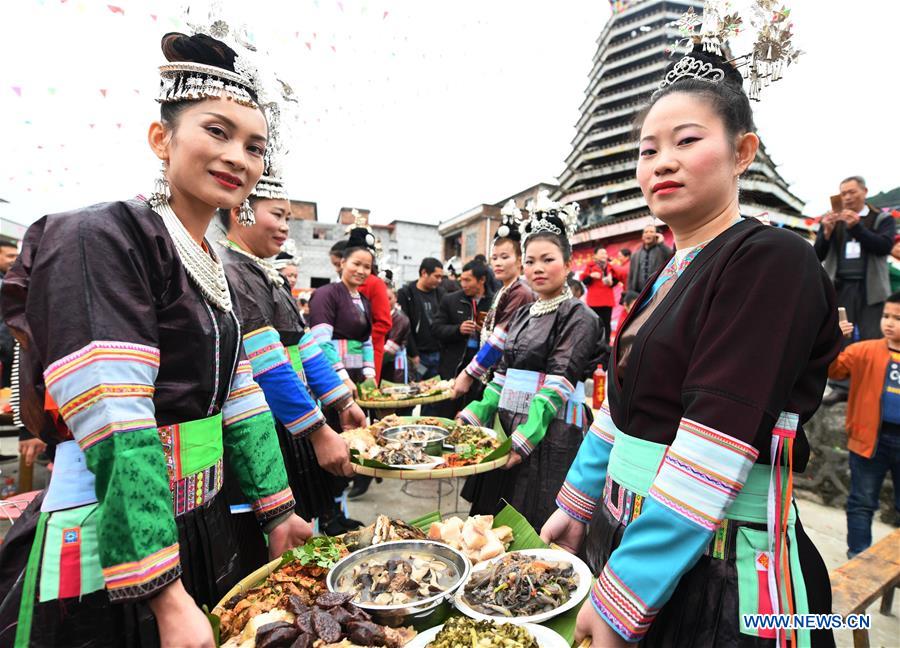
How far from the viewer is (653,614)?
1.06m

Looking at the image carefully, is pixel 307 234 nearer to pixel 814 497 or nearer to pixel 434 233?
pixel 434 233

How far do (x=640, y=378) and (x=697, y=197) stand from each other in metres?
0.53

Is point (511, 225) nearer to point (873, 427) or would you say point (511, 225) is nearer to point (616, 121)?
point (873, 427)

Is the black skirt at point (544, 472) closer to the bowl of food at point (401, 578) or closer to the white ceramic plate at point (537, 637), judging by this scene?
the bowl of food at point (401, 578)

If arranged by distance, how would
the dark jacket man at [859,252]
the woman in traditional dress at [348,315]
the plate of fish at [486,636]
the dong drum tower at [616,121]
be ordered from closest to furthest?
the plate of fish at [486,636] → the dark jacket man at [859,252] → the woman in traditional dress at [348,315] → the dong drum tower at [616,121]

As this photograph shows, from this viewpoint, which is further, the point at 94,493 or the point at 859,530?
the point at 859,530

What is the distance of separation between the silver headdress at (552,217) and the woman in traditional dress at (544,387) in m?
0.12

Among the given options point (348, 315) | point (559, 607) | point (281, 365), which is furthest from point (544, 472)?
point (348, 315)

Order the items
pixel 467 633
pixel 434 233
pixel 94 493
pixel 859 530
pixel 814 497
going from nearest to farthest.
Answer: pixel 94 493, pixel 467 633, pixel 859 530, pixel 814 497, pixel 434 233

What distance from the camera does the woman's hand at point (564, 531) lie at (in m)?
1.79

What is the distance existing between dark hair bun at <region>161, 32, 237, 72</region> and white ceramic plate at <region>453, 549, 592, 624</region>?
1.89m

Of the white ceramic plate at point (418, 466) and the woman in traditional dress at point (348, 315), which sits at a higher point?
the woman in traditional dress at point (348, 315)

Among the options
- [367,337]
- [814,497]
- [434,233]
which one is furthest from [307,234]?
[814,497]

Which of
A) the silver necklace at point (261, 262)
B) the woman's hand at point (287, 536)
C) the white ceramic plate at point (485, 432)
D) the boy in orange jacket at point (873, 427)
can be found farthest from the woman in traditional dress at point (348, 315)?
the boy in orange jacket at point (873, 427)
